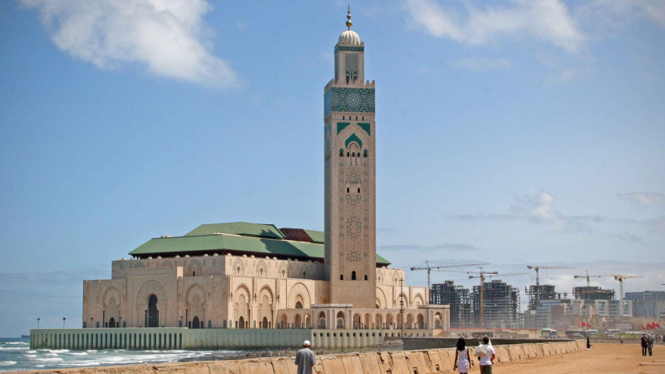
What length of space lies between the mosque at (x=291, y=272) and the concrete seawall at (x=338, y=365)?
63692mm

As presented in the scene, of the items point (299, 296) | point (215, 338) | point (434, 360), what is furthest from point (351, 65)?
point (434, 360)

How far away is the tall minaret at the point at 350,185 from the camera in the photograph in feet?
351

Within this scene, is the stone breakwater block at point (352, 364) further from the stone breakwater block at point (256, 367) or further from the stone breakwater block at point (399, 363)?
the stone breakwater block at point (256, 367)

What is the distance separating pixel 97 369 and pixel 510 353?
21.3 metres

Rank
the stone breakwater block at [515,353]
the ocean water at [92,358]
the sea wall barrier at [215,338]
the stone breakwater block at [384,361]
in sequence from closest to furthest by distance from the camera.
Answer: the stone breakwater block at [384,361] → the stone breakwater block at [515,353] → the ocean water at [92,358] → the sea wall barrier at [215,338]

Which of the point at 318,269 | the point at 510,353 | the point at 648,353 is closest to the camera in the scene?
the point at 510,353

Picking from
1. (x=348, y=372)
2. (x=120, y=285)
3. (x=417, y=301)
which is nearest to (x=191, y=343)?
(x=120, y=285)

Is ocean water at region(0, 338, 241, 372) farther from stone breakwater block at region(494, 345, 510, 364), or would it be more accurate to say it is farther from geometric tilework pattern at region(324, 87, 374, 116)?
stone breakwater block at region(494, 345, 510, 364)

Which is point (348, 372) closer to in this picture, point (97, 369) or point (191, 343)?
point (97, 369)

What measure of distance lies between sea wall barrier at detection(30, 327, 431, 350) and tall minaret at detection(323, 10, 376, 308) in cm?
830

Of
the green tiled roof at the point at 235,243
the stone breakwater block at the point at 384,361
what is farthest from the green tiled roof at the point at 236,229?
the stone breakwater block at the point at 384,361

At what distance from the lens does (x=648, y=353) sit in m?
47.2

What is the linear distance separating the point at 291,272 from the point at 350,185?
12890mm

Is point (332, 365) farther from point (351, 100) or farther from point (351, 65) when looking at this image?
point (351, 65)
